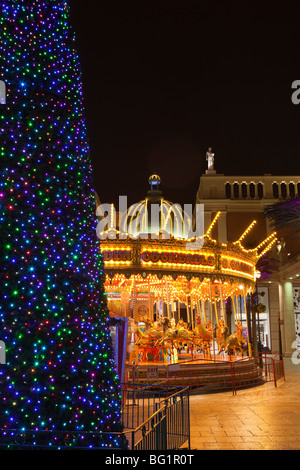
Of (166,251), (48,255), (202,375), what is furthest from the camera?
(166,251)

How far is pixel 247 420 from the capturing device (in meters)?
10.0

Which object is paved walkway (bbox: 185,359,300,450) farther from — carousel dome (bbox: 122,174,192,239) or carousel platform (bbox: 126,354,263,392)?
carousel dome (bbox: 122,174,192,239)

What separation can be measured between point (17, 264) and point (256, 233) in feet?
133

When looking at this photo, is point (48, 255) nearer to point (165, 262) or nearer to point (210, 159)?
point (165, 262)

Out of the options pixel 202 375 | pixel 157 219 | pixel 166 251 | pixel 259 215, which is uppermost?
pixel 259 215

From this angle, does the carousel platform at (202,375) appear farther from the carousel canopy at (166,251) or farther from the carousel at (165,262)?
the carousel canopy at (166,251)

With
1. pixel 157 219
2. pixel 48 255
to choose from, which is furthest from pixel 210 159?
pixel 48 255

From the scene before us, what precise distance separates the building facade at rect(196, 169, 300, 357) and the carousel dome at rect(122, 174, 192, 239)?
1961 centimetres

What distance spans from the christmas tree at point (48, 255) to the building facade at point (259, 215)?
34700mm

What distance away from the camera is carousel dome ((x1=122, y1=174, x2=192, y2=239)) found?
2077 centimetres

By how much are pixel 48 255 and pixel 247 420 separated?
727 cm

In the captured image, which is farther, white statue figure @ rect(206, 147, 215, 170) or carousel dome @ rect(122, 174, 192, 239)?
white statue figure @ rect(206, 147, 215, 170)

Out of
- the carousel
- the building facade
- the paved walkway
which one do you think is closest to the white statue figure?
the building facade

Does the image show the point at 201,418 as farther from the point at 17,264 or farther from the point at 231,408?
the point at 17,264
